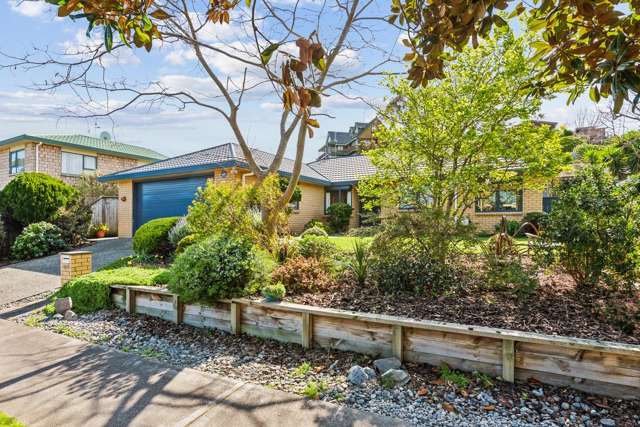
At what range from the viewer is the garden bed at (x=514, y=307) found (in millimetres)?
3191

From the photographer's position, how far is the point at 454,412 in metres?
2.64

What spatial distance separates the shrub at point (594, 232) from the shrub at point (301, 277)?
264 centimetres

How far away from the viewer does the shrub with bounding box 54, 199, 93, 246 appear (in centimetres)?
1128

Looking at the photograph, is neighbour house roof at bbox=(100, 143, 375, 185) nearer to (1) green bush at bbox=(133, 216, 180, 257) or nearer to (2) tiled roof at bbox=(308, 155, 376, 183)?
(2) tiled roof at bbox=(308, 155, 376, 183)

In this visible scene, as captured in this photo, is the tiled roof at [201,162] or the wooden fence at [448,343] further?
the tiled roof at [201,162]

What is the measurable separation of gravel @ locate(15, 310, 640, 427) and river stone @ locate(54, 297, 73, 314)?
118 cm

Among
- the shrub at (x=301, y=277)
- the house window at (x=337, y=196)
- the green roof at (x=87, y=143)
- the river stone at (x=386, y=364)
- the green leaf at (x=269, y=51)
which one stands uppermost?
the green roof at (x=87, y=143)

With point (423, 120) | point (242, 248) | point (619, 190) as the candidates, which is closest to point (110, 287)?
point (242, 248)

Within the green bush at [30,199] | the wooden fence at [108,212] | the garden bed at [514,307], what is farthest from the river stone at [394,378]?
the wooden fence at [108,212]

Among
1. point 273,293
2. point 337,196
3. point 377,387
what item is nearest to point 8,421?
point 273,293

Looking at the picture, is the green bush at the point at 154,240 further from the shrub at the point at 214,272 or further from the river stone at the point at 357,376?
the river stone at the point at 357,376

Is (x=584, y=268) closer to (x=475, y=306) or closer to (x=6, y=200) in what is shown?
(x=475, y=306)

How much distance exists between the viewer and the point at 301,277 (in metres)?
4.71

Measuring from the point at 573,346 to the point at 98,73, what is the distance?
6.89 metres
